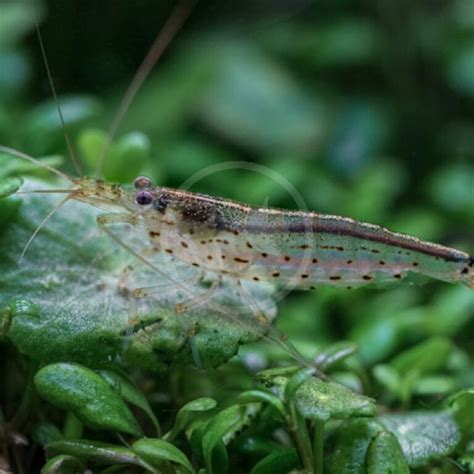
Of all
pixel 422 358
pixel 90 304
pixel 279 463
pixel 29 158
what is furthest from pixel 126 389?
pixel 422 358

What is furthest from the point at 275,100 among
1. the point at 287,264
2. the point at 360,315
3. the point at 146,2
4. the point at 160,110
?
the point at 287,264

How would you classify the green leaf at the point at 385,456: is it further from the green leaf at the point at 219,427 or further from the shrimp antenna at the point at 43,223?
the shrimp antenna at the point at 43,223

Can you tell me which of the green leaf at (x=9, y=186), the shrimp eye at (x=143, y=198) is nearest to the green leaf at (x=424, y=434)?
the shrimp eye at (x=143, y=198)

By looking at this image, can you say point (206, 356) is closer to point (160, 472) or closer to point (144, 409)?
point (144, 409)

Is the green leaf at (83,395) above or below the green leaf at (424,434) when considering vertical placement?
above

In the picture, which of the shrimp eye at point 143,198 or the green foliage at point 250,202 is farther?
the shrimp eye at point 143,198

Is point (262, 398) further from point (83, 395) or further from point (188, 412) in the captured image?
point (83, 395)
